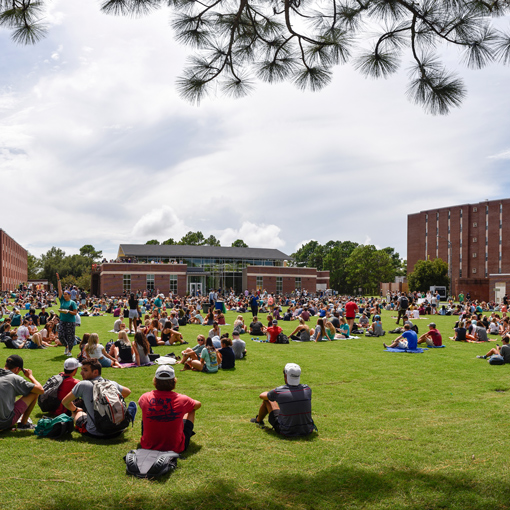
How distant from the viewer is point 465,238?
8612 cm

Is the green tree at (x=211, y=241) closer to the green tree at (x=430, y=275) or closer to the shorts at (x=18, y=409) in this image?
the green tree at (x=430, y=275)

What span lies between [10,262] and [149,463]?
8578cm

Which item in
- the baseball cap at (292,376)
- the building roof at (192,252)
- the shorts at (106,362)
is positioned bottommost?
the shorts at (106,362)

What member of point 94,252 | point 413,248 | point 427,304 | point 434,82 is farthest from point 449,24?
point 94,252

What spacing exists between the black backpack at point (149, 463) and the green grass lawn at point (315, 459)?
0.35 ft

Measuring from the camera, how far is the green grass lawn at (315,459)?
436 centimetres

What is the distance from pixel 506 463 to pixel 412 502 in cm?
169

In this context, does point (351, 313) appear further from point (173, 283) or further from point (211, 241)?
point (211, 241)

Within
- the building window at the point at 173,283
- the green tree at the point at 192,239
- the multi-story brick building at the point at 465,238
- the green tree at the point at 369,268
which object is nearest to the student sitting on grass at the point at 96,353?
the building window at the point at 173,283

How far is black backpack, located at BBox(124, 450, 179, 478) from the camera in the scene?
15.8 feet

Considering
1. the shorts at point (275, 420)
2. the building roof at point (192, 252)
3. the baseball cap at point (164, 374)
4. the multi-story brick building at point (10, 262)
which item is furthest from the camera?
the building roof at point (192, 252)

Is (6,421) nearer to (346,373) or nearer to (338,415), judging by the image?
(338,415)

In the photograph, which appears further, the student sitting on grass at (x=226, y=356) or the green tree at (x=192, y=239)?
the green tree at (x=192, y=239)

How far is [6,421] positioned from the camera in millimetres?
5941
